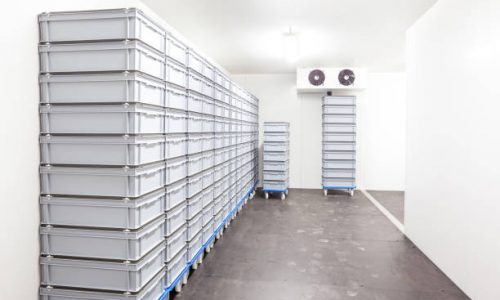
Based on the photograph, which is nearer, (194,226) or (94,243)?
(94,243)

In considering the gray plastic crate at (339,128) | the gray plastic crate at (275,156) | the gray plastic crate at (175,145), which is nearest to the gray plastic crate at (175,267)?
the gray plastic crate at (175,145)

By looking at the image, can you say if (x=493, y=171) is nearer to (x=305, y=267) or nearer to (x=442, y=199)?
(x=442, y=199)

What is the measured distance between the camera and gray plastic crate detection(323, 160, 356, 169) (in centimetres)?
704

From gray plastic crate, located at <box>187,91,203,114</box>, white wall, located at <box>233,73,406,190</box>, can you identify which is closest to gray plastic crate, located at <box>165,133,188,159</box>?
gray plastic crate, located at <box>187,91,203,114</box>

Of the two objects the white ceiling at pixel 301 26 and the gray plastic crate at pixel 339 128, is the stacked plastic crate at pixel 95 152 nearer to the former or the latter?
the white ceiling at pixel 301 26

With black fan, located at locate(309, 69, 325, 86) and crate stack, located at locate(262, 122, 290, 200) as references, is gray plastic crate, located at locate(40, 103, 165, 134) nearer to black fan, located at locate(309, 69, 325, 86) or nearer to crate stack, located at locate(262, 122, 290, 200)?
crate stack, located at locate(262, 122, 290, 200)

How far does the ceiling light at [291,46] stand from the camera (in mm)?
4938

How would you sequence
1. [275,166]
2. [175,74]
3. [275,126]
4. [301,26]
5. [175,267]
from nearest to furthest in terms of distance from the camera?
1. [175,74]
2. [175,267]
3. [301,26]
4. [275,126]
5. [275,166]

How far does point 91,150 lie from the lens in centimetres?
210

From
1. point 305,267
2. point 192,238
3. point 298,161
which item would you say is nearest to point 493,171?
point 305,267

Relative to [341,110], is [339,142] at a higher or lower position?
lower

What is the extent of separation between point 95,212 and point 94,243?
207 millimetres

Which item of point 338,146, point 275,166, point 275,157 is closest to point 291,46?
point 275,157

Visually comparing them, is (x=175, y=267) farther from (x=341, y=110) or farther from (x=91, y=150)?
(x=341, y=110)
